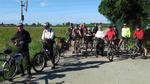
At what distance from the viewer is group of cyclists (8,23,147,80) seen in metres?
14.3

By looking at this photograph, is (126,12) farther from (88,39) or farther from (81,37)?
(88,39)

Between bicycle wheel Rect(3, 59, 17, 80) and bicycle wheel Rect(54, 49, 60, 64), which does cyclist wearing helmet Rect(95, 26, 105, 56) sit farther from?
bicycle wheel Rect(3, 59, 17, 80)

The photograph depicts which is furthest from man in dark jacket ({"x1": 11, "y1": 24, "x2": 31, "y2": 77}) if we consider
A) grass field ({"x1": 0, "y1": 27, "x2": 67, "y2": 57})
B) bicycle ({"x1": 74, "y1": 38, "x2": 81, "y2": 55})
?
bicycle ({"x1": 74, "y1": 38, "x2": 81, "y2": 55})

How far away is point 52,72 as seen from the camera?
1567 centimetres

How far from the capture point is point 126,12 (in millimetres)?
38875

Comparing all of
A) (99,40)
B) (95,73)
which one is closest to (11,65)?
(95,73)

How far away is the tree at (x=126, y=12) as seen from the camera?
3717cm

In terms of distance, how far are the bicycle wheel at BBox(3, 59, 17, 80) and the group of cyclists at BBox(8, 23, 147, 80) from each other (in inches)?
23.5

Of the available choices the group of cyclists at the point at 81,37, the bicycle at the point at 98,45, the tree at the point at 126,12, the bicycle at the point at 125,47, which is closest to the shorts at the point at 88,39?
the group of cyclists at the point at 81,37

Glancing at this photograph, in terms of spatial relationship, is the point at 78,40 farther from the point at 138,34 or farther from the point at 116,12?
the point at 116,12

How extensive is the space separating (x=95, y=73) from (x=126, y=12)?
24.2 meters

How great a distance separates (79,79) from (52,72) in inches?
81.4

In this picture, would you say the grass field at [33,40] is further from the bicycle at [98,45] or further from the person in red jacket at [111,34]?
the person in red jacket at [111,34]

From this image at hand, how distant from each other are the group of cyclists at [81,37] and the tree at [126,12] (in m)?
11.8
